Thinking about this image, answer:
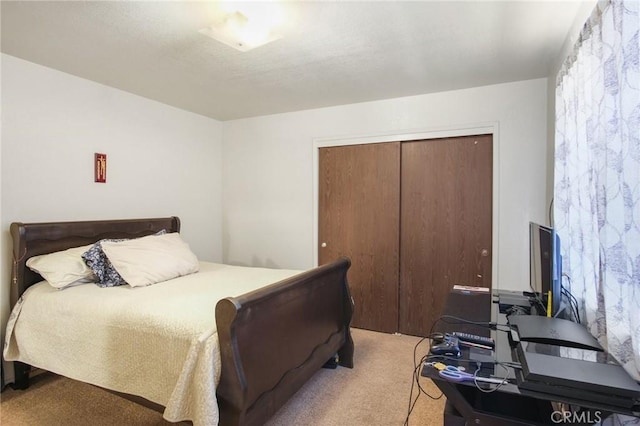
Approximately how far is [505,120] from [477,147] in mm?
303

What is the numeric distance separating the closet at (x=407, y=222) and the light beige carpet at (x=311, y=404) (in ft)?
2.70

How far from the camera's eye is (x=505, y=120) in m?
2.93

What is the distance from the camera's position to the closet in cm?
310

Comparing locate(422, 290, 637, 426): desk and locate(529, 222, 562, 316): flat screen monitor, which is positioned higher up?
locate(529, 222, 562, 316): flat screen monitor

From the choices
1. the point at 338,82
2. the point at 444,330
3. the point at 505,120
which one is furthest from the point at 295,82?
the point at 444,330

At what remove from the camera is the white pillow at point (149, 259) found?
240 centimetres

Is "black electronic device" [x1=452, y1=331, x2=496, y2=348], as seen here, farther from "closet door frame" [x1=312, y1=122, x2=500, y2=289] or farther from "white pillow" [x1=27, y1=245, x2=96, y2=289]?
"white pillow" [x1=27, y1=245, x2=96, y2=289]

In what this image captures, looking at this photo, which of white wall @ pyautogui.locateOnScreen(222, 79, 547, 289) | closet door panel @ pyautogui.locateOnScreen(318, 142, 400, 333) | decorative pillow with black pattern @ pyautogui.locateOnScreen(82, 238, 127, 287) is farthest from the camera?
closet door panel @ pyautogui.locateOnScreen(318, 142, 400, 333)

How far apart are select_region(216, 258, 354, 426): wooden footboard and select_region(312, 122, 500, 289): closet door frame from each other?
1.27m

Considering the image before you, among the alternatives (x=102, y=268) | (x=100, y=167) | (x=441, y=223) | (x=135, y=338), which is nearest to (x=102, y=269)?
(x=102, y=268)

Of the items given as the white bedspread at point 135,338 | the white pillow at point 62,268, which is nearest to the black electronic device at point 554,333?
the white bedspread at point 135,338

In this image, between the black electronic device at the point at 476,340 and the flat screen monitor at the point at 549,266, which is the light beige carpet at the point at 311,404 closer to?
the black electronic device at the point at 476,340

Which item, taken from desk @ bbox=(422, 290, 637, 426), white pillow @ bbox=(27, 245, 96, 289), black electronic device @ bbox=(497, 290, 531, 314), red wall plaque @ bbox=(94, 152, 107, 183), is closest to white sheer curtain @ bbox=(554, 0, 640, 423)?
desk @ bbox=(422, 290, 637, 426)

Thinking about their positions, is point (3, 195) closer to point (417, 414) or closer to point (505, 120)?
point (417, 414)
